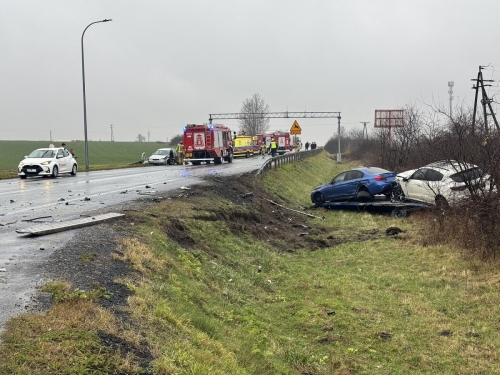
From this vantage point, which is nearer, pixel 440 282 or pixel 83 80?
pixel 440 282

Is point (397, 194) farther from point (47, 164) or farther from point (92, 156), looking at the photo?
point (92, 156)

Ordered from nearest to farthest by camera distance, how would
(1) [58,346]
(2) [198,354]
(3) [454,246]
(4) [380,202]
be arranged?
(1) [58,346], (2) [198,354], (3) [454,246], (4) [380,202]

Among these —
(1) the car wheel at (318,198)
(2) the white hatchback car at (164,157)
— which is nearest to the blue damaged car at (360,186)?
(1) the car wheel at (318,198)

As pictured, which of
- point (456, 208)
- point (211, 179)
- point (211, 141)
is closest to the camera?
point (456, 208)

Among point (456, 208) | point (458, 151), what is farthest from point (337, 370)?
point (458, 151)

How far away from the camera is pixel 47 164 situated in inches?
904

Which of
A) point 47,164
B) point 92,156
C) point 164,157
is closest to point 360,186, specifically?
point 47,164

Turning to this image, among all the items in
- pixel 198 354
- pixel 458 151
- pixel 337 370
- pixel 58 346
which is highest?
pixel 458 151

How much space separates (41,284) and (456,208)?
1017cm

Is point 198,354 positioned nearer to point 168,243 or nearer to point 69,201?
point 168,243

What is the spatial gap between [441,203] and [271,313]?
27.2 feet

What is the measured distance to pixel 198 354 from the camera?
4578mm

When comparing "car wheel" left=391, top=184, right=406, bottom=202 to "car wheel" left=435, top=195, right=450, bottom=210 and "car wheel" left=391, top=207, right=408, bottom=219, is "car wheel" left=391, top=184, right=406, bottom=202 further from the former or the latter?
"car wheel" left=435, top=195, right=450, bottom=210

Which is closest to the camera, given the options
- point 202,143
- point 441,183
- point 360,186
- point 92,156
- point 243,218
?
point 243,218
